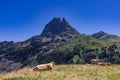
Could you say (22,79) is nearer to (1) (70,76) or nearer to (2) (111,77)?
(1) (70,76)

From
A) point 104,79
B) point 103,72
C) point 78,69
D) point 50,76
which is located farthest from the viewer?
point 78,69

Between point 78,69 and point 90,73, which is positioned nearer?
point 90,73

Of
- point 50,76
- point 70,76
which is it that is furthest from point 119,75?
point 50,76

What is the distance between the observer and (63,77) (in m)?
33.1

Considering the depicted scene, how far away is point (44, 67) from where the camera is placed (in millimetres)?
39594

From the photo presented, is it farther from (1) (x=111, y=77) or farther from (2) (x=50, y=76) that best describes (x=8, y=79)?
(1) (x=111, y=77)

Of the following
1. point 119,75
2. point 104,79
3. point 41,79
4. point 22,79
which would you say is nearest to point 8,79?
point 22,79

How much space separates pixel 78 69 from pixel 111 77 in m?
7.14

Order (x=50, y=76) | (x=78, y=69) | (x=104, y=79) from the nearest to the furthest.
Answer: (x=104, y=79)
(x=50, y=76)
(x=78, y=69)

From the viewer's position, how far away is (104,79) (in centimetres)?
3162

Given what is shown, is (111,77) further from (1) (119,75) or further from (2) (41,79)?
(2) (41,79)

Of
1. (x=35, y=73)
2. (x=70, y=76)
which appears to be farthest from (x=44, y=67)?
(x=70, y=76)

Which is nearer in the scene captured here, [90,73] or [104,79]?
[104,79]

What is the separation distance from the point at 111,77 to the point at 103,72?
317 centimetres
